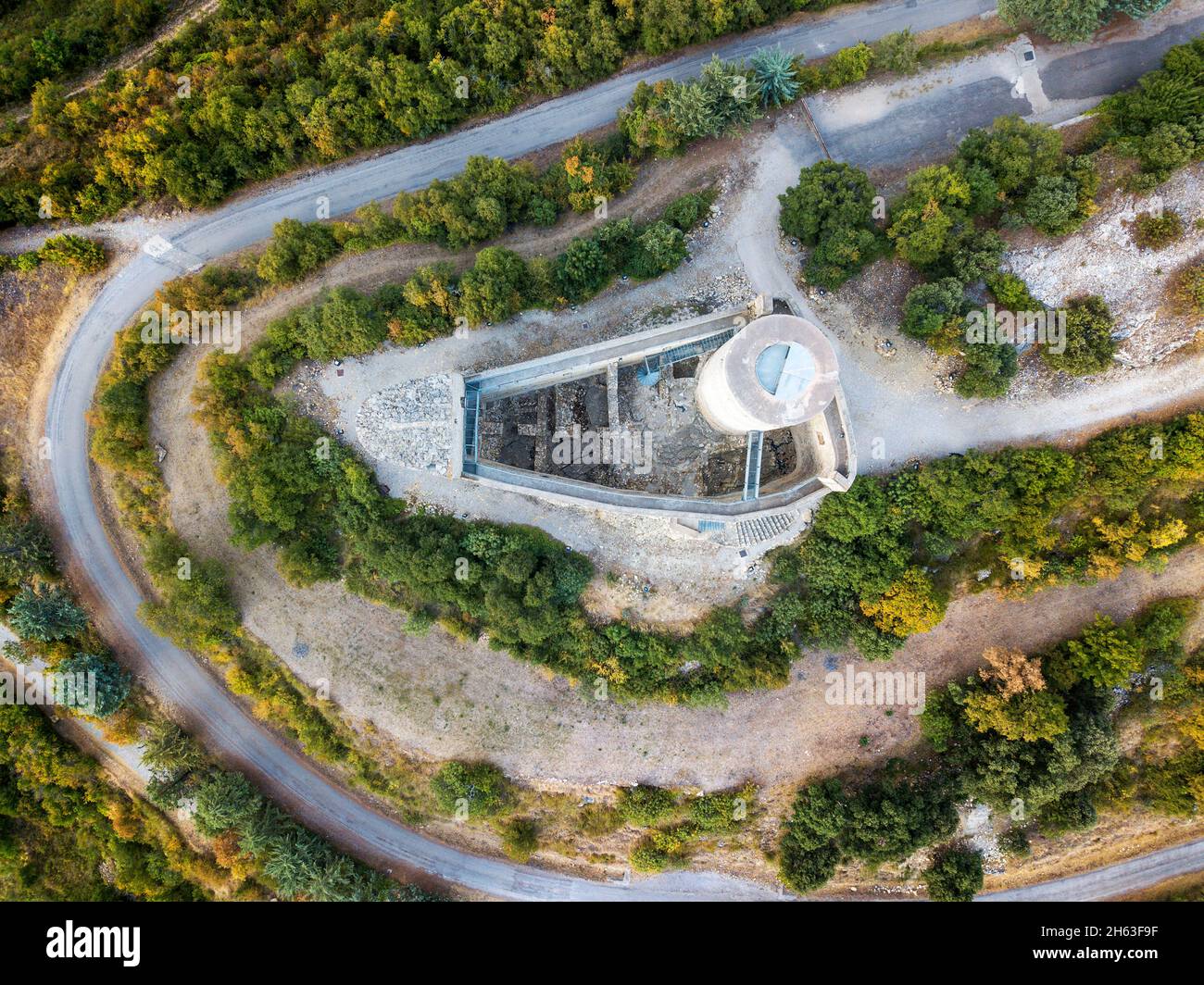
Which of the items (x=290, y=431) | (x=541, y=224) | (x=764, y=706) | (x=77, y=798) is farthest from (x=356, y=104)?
(x=77, y=798)

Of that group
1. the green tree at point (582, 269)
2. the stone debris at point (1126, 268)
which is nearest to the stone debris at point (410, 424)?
the green tree at point (582, 269)

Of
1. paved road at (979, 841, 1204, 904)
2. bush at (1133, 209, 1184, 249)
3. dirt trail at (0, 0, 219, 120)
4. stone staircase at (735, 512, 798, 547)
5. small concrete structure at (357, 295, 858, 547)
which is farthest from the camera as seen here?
paved road at (979, 841, 1204, 904)

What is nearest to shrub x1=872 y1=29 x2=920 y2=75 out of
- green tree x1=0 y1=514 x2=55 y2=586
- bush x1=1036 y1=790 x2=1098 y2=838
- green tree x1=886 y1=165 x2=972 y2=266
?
green tree x1=886 y1=165 x2=972 y2=266

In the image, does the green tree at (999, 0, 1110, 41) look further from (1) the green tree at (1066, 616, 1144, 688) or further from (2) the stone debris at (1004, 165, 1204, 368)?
(1) the green tree at (1066, 616, 1144, 688)

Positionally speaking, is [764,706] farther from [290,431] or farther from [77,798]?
[77,798]

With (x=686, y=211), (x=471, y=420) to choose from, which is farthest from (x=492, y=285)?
(x=686, y=211)

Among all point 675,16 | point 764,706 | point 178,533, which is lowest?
point 764,706

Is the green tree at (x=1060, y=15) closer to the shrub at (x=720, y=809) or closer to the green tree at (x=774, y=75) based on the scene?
the green tree at (x=774, y=75)
